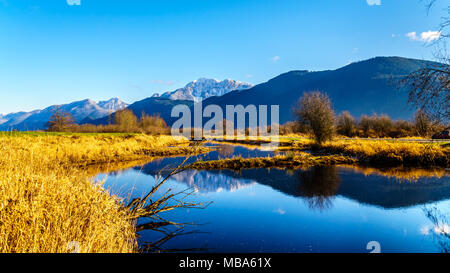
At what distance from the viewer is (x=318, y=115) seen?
25.9m

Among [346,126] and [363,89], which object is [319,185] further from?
[363,89]

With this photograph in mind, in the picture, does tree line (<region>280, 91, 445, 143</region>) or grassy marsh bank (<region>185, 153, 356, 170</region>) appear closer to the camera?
tree line (<region>280, 91, 445, 143</region>)

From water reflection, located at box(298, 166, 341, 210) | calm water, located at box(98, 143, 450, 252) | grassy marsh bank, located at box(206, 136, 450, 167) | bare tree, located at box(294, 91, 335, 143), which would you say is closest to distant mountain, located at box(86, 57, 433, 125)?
bare tree, located at box(294, 91, 335, 143)

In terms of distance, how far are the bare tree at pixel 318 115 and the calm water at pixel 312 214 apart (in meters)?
13.1

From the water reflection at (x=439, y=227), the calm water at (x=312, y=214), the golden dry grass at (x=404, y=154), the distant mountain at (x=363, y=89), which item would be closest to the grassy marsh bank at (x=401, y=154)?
the golden dry grass at (x=404, y=154)

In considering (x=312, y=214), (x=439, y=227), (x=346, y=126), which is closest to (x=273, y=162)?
(x=312, y=214)

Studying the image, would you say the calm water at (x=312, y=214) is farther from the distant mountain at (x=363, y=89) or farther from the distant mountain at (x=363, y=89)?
the distant mountain at (x=363, y=89)

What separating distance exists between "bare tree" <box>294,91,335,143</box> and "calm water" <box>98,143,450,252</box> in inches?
518

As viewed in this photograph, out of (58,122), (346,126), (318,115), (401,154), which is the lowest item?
(401,154)

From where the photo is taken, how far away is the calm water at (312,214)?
5.79m

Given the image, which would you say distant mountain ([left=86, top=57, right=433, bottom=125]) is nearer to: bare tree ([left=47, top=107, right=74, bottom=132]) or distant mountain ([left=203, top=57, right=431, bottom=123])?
distant mountain ([left=203, top=57, right=431, bottom=123])

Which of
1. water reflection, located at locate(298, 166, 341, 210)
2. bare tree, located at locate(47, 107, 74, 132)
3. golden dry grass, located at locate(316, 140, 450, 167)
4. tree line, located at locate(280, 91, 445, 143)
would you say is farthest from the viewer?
bare tree, located at locate(47, 107, 74, 132)

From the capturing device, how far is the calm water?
5785mm

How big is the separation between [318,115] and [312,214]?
793 inches
